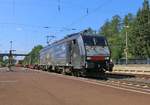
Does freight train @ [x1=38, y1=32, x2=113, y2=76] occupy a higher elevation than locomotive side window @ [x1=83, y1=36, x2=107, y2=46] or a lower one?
lower

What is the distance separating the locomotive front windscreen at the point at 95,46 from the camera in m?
33.7

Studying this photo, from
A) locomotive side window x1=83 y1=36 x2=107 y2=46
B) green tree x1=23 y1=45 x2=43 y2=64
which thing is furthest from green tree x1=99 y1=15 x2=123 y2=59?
locomotive side window x1=83 y1=36 x2=107 y2=46

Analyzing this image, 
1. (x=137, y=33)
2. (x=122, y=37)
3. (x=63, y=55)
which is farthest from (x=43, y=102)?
(x=122, y=37)

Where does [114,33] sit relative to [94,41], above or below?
above

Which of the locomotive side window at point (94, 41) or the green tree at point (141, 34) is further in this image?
the green tree at point (141, 34)

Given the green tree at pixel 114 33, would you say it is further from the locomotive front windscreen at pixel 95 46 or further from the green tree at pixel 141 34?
the locomotive front windscreen at pixel 95 46

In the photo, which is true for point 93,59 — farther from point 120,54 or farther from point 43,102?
point 120,54

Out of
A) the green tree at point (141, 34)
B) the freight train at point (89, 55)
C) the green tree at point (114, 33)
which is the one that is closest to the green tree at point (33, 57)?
the green tree at point (114, 33)

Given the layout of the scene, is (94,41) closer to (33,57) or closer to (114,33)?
(33,57)

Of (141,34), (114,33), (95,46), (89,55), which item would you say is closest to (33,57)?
(141,34)

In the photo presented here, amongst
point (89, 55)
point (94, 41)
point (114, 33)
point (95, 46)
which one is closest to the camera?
point (89, 55)

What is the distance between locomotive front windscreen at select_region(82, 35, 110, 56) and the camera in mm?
33688

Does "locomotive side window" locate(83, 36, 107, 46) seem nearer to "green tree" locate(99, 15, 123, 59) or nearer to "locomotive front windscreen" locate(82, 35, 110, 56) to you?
"locomotive front windscreen" locate(82, 35, 110, 56)

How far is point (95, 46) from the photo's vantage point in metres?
34.3
